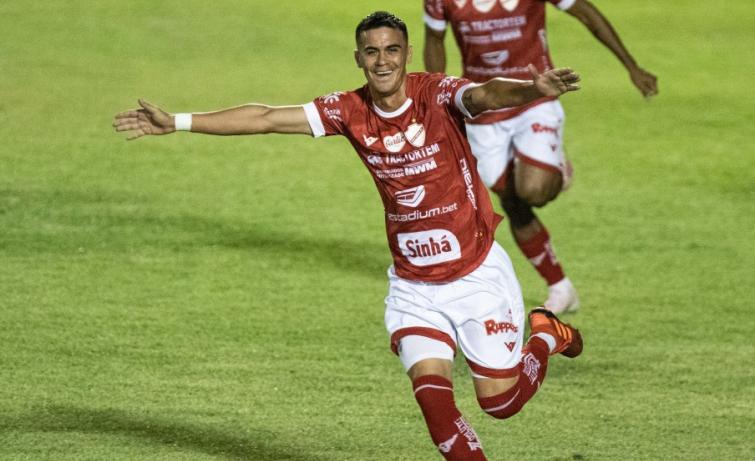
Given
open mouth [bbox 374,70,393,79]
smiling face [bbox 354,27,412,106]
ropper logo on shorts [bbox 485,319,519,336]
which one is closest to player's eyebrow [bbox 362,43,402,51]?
smiling face [bbox 354,27,412,106]

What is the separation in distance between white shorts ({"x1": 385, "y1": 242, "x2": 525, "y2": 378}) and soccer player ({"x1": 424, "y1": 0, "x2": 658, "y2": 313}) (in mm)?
3221

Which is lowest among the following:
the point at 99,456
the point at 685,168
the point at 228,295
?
the point at 685,168

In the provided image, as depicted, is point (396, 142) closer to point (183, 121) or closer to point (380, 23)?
point (380, 23)

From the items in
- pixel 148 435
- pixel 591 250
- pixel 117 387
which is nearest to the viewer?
pixel 148 435

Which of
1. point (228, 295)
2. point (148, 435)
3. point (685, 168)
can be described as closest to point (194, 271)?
point (228, 295)

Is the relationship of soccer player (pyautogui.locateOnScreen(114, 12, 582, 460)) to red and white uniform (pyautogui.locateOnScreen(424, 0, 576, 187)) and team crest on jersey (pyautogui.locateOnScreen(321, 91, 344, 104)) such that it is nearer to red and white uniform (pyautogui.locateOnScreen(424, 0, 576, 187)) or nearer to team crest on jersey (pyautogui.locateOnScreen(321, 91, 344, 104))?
team crest on jersey (pyautogui.locateOnScreen(321, 91, 344, 104))

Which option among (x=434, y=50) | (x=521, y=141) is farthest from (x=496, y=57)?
(x=521, y=141)

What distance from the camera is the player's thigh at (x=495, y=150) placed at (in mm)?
10367

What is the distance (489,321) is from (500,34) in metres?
3.81

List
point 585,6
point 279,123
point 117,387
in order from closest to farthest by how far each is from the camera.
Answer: point 279,123, point 117,387, point 585,6

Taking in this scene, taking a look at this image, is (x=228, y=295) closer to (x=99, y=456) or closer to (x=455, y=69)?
(x=99, y=456)

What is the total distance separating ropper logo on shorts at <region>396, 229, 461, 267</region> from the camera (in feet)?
22.3

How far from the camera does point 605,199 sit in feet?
43.5

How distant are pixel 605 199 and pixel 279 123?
6.92 meters
